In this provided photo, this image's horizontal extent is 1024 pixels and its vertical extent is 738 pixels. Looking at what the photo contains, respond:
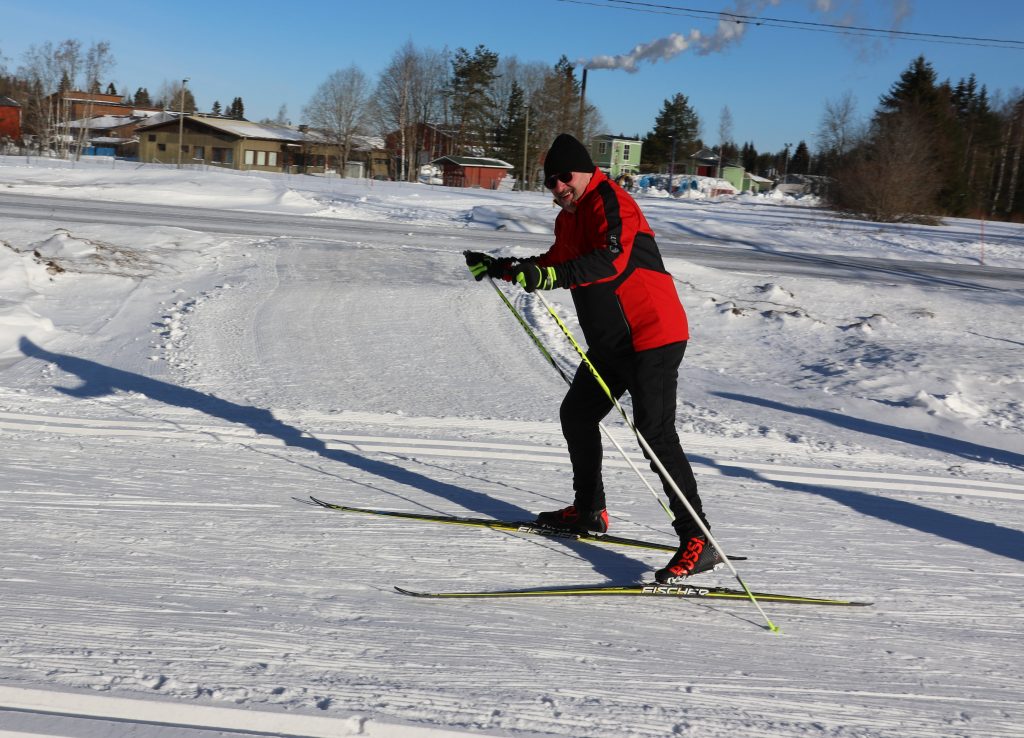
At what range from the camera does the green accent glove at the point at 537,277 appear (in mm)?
3559

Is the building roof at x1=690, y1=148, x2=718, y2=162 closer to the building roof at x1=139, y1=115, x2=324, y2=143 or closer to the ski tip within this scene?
the building roof at x1=139, y1=115, x2=324, y2=143

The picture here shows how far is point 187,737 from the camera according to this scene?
246 centimetres

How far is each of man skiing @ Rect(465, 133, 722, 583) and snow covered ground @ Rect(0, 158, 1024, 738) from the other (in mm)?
454

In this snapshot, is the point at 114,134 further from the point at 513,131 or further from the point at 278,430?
the point at 278,430

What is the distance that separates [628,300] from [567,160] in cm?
64

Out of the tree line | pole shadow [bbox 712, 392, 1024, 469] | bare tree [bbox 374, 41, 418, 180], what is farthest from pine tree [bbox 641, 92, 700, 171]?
pole shadow [bbox 712, 392, 1024, 469]

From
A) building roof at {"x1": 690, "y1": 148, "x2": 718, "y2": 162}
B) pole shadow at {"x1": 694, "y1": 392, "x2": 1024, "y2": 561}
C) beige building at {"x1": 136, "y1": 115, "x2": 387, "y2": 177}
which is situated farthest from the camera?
building roof at {"x1": 690, "y1": 148, "x2": 718, "y2": 162}

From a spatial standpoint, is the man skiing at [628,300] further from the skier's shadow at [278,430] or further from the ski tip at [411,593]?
the ski tip at [411,593]

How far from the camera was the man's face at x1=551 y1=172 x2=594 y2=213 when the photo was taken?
3.76 m

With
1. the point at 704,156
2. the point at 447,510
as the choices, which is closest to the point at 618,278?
the point at 447,510

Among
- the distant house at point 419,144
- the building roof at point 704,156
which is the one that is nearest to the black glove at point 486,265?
the distant house at point 419,144

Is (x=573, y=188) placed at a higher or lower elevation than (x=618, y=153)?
lower

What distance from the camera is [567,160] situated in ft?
12.3

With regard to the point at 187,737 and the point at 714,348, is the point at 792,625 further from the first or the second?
the point at 714,348
